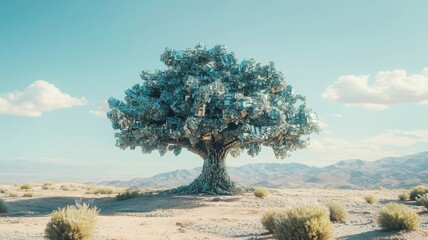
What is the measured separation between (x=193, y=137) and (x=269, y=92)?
687cm

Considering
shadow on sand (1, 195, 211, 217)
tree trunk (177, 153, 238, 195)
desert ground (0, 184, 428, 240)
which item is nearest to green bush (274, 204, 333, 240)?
desert ground (0, 184, 428, 240)

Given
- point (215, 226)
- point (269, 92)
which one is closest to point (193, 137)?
point (269, 92)

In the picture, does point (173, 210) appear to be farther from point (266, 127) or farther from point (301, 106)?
point (301, 106)

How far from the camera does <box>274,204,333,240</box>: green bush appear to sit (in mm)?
10602

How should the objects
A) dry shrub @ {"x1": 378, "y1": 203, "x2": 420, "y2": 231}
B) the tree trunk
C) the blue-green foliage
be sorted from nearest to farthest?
dry shrub @ {"x1": 378, "y1": 203, "x2": 420, "y2": 231}
the blue-green foliage
the tree trunk

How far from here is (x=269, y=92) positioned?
28406mm

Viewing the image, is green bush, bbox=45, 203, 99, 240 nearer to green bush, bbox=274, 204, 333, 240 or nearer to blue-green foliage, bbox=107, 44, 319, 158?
green bush, bbox=274, 204, 333, 240

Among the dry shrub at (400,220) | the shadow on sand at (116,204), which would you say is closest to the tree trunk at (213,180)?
the shadow on sand at (116,204)

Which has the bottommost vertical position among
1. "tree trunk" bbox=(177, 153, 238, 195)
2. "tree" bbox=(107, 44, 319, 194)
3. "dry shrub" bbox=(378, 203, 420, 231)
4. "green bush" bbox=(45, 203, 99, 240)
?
"dry shrub" bbox=(378, 203, 420, 231)

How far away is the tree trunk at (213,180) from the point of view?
28.1 meters

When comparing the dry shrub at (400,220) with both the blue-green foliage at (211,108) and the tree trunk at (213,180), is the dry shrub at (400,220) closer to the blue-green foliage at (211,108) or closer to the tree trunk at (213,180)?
the blue-green foliage at (211,108)

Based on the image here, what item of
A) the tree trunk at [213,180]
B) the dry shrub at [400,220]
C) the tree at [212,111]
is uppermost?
the tree at [212,111]

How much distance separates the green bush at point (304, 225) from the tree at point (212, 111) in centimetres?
1311

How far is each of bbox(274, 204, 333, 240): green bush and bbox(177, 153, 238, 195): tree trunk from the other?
55.3 feet
